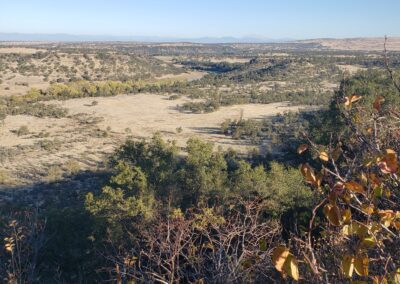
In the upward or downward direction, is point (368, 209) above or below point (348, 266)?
above

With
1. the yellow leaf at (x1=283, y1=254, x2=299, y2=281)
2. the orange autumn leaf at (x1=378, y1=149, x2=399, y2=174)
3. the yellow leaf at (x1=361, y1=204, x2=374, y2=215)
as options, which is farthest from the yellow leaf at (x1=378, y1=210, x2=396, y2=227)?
the yellow leaf at (x1=283, y1=254, x2=299, y2=281)

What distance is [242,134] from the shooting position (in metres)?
34.7

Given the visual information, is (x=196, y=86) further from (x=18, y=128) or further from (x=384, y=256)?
(x=384, y=256)

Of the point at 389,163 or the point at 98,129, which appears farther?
the point at 98,129

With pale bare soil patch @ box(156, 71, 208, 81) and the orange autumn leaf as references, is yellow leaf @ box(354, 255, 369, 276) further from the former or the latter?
pale bare soil patch @ box(156, 71, 208, 81)

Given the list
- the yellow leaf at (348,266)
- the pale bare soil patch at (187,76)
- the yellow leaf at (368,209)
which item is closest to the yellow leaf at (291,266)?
the yellow leaf at (348,266)

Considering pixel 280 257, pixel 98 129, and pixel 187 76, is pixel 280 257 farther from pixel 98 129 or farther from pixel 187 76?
pixel 187 76

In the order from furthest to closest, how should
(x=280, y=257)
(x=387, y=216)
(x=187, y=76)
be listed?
1. (x=187, y=76)
2. (x=387, y=216)
3. (x=280, y=257)

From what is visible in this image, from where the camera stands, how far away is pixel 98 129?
1444 inches

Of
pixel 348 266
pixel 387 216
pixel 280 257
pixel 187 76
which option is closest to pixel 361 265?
pixel 348 266

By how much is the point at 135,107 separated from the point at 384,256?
45534mm

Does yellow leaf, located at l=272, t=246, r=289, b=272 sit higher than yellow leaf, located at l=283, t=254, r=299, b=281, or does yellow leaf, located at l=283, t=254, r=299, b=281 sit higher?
yellow leaf, located at l=272, t=246, r=289, b=272

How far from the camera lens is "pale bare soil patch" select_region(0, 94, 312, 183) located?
27944mm

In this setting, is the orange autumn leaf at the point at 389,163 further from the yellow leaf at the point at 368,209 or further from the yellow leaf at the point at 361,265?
the yellow leaf at the point at 361,265
